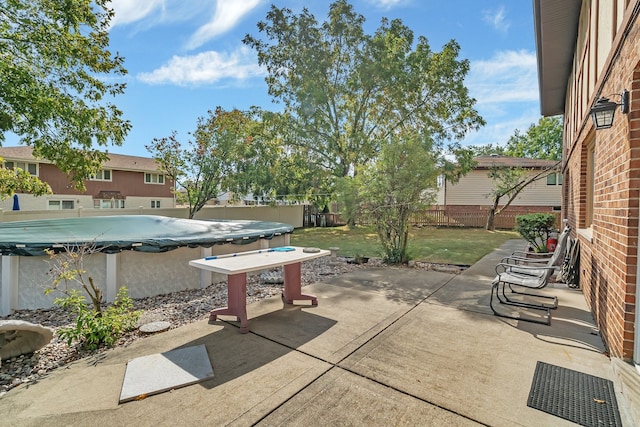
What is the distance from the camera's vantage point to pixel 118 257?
16.4 ft

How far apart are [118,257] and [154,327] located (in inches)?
73.6

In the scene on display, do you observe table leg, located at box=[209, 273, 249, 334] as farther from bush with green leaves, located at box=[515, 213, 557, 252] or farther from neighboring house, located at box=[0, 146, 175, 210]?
neighboring house, located at box=[0, 146, 175, 210]

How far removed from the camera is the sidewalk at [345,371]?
2168 mm

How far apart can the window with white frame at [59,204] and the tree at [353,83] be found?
49.0 ft

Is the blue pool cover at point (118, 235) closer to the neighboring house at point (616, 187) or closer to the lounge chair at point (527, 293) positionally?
the lounge chair at point (527, 293)

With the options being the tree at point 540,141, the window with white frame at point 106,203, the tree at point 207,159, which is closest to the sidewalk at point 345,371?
the tree at point 207,159

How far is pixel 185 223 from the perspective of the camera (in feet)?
23.8

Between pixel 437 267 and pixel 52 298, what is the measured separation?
736 centimetres

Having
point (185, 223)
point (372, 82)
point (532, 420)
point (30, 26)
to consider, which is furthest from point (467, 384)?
point (372, 82)

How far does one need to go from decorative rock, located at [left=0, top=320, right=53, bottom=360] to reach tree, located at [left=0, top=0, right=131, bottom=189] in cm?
487

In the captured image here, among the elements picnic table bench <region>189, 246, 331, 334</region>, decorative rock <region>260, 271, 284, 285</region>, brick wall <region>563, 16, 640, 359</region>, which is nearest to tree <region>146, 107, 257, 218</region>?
decorative rock <region>260, 271, 284, 285</region>

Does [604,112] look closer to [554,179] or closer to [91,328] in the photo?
[91,328]

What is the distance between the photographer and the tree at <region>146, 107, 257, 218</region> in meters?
15.3

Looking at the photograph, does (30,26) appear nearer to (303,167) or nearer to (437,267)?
(437,267)
